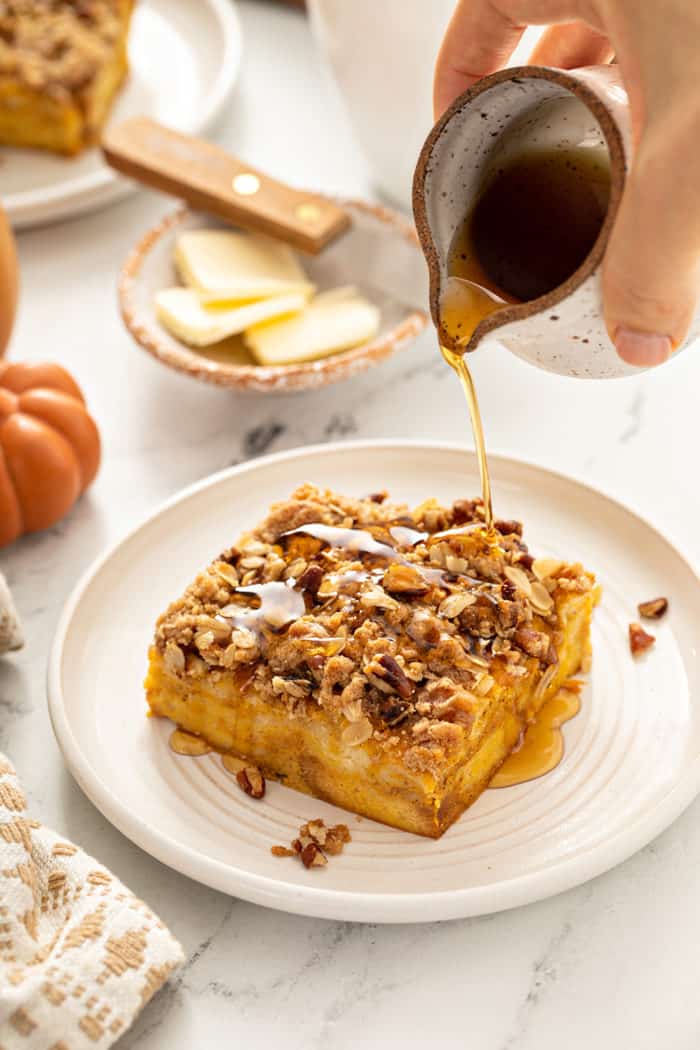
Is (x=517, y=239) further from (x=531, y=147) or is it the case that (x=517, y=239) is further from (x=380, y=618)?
(x=380, y=618)

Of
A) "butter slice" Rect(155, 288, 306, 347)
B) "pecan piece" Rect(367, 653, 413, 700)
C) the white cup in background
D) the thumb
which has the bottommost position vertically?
"butter slice" Rect(155, 288, 306, 347)

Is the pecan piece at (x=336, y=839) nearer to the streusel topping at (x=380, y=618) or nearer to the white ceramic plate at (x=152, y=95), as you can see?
the streusel topping at (x=380, y=618)

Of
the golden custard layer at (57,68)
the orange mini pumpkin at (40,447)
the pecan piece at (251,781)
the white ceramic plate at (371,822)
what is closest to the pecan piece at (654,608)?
the white ceramic plate at (371,822)

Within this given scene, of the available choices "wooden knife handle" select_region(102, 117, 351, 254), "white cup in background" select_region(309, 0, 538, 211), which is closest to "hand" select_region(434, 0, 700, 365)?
"white cup in background" select_region(309, 0, 538, 211)

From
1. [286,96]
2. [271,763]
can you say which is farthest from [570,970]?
[286,96]

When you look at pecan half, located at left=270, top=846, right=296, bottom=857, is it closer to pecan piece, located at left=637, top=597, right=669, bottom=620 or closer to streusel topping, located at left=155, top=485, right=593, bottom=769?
streusel topping, located at left=155, top=485, right=593, bottom=769
